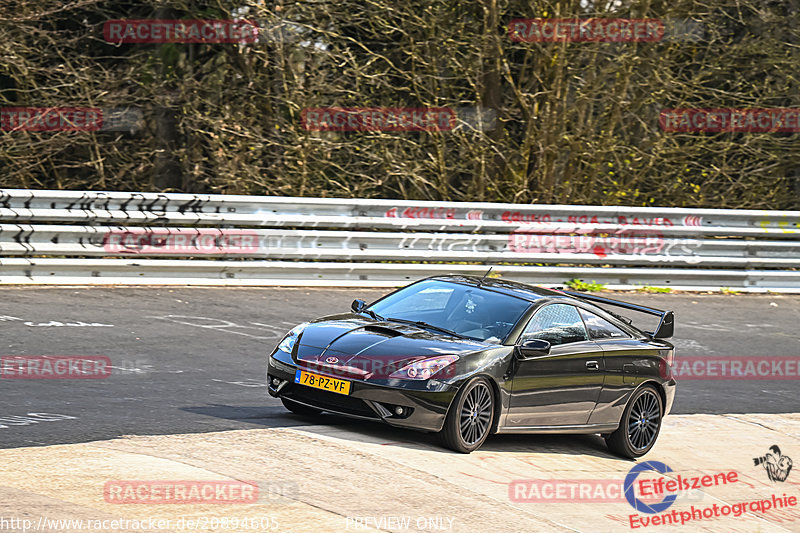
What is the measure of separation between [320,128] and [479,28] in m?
3.40

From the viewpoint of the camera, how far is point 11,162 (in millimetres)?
17719

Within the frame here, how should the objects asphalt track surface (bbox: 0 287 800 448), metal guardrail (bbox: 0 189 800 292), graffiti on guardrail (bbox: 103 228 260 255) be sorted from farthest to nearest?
1. graffiti on guardrail (bbox: 103 228 260 255)
2. metal guardrail (bbox: 0 189 800 292)
3. asphalt track surface (bbox: 0 287 800 448)

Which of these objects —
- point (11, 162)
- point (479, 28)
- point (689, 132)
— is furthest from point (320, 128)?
point (689, 132)


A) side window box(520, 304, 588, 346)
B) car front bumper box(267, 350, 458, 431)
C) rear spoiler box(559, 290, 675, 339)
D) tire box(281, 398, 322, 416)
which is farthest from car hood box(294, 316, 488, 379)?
rear spoiler box(559, 290, 675, 339)

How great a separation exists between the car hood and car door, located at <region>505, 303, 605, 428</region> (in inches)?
20.7

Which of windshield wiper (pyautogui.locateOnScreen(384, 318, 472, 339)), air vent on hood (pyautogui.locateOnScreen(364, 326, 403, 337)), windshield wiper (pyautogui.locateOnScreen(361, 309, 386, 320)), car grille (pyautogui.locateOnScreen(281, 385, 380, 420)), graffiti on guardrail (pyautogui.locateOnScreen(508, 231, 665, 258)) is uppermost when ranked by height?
graffiti on guardrail (pyautogui.locateOnScreen(508, 231, 665, 258))

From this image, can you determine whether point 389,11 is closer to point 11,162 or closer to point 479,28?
point 479,28

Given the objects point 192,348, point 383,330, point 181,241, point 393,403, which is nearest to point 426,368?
point 393,403

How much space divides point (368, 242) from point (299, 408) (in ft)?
22.9

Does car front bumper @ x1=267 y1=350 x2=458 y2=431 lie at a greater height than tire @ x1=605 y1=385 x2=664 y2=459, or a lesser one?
greater

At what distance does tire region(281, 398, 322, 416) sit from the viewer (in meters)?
8.71

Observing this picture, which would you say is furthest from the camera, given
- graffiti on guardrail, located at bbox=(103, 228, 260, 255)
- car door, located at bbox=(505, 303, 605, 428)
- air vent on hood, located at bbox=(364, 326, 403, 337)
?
graffiti on guardrail, located at bbox=(103, 228, 260, 255)

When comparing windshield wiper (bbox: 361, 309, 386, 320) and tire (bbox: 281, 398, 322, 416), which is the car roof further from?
tire (bbox: 281, 398, 322, 416)

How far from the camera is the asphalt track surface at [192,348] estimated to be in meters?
8.22
